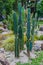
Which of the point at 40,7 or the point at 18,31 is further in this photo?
the point at 40,7

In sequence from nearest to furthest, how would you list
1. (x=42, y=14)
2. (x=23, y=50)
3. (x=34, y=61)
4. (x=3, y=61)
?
(x=3, y=61) → (x=34, y=61) → (x=23, y=50) → (x=42, y=14)

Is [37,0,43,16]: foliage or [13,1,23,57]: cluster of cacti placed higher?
[13,1,23,57]: cluster of cacti

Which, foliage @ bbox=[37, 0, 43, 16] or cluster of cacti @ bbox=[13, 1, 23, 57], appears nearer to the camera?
cluster of cacti @ bbox=[13, 1, 23, 57]

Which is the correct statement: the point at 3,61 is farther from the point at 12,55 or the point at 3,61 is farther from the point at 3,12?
the point at 3,12

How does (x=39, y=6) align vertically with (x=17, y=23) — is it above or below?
below

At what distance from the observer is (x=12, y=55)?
10156mm

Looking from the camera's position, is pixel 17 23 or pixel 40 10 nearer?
pixel 17 23

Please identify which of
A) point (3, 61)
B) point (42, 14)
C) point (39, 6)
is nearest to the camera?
point (3, 61)

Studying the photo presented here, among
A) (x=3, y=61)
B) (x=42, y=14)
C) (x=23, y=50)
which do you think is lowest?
(x=42, y=14)

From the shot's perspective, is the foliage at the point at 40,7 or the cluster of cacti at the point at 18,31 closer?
the cluster of cacti at the point at 18,31

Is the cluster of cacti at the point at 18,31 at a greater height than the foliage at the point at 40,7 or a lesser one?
greater

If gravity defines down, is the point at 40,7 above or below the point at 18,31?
below

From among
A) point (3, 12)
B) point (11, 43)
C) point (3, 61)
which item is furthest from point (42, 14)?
point (3, 61)

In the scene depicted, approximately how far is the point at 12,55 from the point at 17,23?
4.26ft
